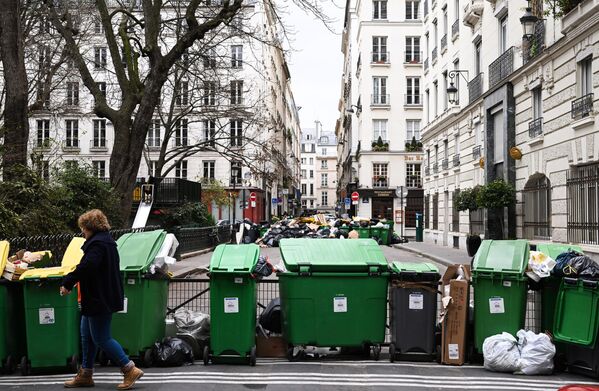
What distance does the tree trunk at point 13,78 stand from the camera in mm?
13875

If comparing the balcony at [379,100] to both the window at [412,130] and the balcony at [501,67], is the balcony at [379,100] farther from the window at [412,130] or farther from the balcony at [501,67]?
the balcony at [501,67]

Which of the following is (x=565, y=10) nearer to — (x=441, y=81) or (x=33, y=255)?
(x=33, y=255)

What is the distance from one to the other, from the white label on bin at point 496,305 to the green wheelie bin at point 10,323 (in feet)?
16.6

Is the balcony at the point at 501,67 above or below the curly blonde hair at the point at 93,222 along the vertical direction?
above

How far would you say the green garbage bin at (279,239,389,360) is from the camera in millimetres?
7367

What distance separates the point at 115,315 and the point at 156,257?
2.49ft

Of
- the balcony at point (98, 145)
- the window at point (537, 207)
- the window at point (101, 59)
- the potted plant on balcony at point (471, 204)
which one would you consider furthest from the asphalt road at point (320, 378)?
the balcony at point (98, 145)

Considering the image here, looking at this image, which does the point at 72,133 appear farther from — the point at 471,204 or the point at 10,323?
the point at 10,323

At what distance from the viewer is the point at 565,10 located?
1669cm

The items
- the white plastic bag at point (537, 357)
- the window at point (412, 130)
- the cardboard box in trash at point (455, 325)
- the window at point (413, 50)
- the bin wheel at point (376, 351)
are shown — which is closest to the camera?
the white plastic bag at point (537, 357)

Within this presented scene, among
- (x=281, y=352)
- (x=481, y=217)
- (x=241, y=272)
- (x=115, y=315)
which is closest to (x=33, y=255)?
(x=115, y=315)

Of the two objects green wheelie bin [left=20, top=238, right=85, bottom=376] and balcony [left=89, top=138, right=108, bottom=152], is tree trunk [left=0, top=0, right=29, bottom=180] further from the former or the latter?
balcony [left=89, top=138, right=108, bottom=152]

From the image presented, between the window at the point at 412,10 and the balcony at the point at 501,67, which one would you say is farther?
the window at the point at 412,10

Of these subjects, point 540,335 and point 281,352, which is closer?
point 540,335
